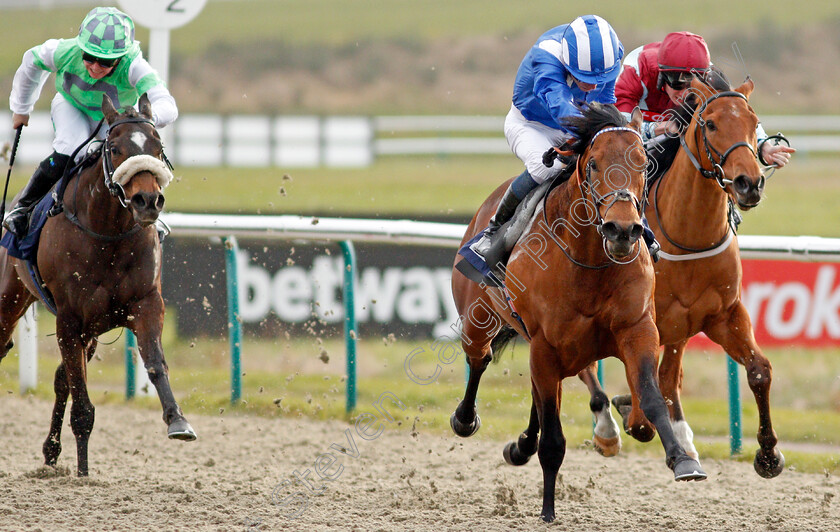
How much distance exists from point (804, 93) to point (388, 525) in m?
26.4

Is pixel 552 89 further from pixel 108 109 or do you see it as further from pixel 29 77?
pixel 29 77

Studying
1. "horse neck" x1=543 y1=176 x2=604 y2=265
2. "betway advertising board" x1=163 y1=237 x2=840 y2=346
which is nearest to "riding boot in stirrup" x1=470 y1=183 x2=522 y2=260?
"horse neck" x1=543 y1=176 x2=604 y2=265

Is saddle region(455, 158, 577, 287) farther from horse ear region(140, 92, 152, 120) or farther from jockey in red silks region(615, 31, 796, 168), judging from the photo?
horse ear region(140, 92, 152, 120)

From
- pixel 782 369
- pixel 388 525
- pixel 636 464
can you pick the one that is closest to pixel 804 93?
pixel 782 369

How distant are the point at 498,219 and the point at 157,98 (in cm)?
164

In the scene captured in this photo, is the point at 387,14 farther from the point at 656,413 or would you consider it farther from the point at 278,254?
the point at 656,413

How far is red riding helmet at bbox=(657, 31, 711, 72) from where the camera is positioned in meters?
4.89

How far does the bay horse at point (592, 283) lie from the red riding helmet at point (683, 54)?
91 centimetres

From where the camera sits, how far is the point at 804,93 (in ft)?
92.8

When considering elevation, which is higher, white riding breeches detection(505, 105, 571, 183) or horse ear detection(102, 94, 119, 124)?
horse ear detection(102, 94, 119, 124)

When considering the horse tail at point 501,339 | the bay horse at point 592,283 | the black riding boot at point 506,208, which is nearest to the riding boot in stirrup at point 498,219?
the black riding boot at point 506,208

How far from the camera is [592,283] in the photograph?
13.7 feet

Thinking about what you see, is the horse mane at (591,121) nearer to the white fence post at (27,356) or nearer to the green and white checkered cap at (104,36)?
the green and white checkered cap at (104,36)

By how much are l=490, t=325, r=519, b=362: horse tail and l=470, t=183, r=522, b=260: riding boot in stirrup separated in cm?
62
